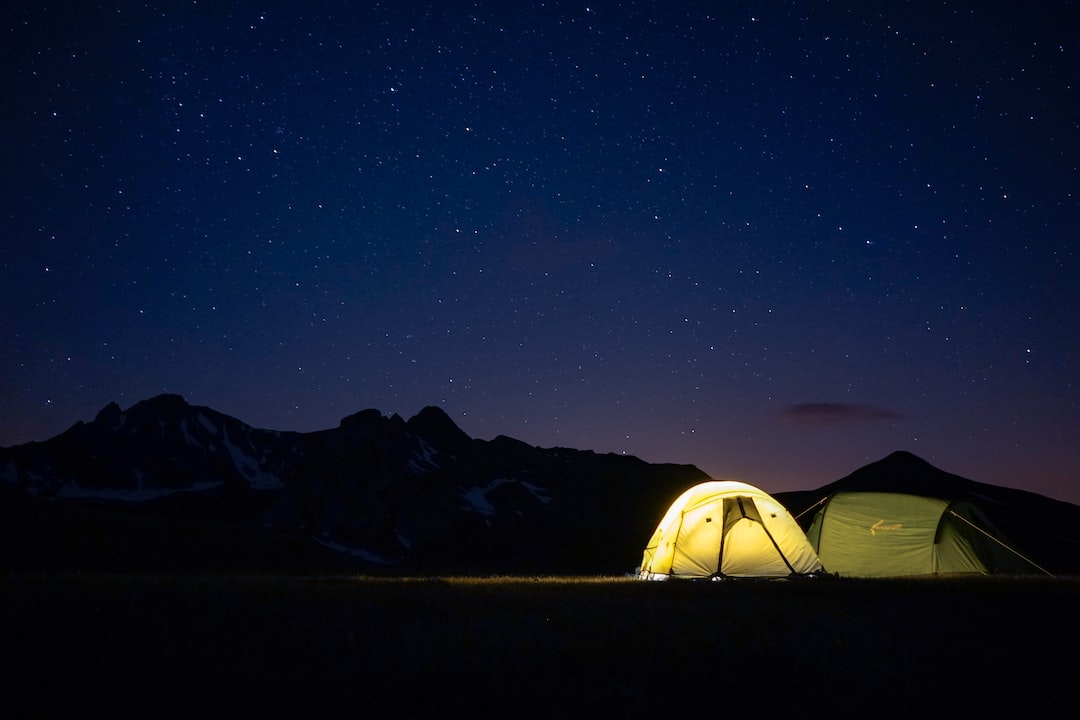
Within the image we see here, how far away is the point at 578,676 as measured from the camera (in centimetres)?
675

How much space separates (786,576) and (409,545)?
581 feet

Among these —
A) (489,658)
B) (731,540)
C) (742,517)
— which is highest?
(742,517)

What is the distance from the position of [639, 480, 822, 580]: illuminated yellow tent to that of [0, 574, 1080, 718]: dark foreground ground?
31.8 feet

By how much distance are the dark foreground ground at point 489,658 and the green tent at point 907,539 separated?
11.3m

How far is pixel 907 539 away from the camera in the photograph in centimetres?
2155

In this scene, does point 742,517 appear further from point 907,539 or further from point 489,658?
point 489,658

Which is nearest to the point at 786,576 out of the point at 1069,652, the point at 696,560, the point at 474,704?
the point at 696,560

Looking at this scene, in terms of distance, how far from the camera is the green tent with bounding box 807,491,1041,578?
20.9m

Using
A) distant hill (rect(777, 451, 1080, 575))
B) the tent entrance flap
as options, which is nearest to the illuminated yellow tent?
the tent entrance flap

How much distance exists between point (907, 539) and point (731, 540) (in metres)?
5.36

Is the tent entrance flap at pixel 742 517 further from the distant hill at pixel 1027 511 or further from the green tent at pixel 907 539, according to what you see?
the distant hill at pixel 1027 511

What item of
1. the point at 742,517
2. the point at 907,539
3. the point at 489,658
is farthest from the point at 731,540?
the point at 489,658

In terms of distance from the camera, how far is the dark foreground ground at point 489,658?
6227mm

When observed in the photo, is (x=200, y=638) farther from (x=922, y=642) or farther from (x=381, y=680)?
(x=922, y=642)
